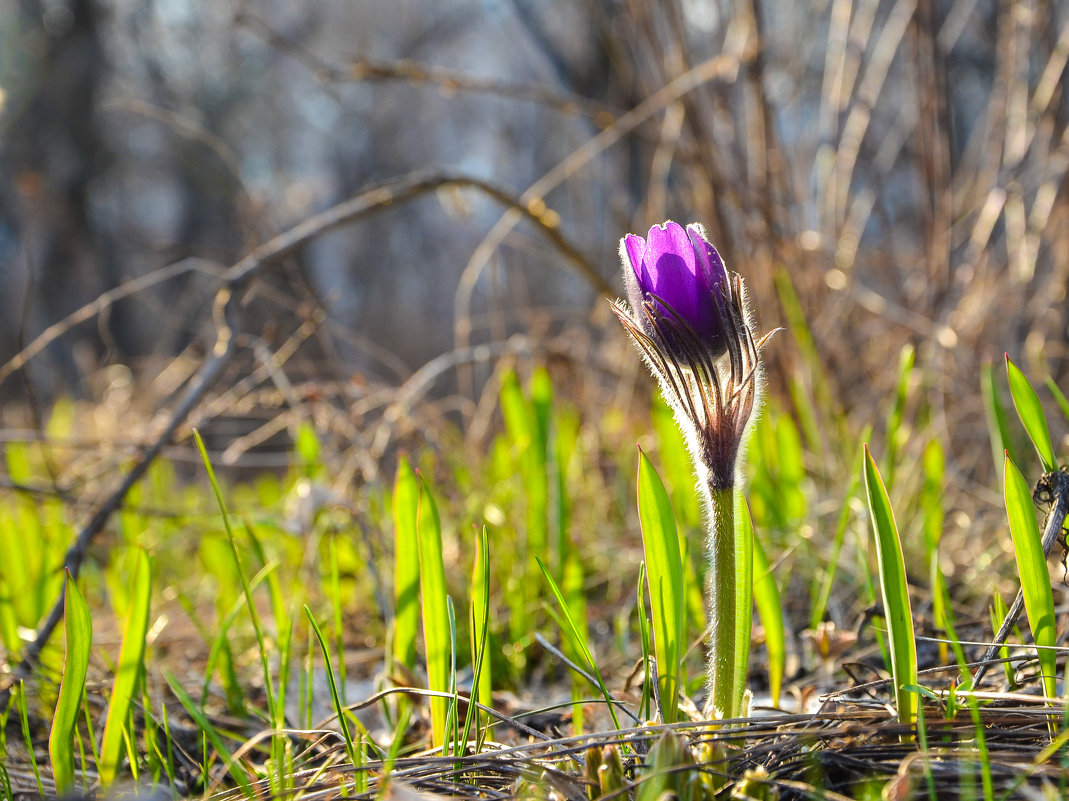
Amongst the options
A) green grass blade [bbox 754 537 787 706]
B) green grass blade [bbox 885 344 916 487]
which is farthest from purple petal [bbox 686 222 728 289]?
green grass blade [bbox 885 344 916 487]

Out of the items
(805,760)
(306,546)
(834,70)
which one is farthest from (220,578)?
(834,70)

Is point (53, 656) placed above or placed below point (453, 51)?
below

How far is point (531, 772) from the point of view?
3.08ft

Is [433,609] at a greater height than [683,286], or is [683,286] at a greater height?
[683,286]

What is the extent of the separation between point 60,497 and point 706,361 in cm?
169

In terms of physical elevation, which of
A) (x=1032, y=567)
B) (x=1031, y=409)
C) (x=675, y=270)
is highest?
(x=675, y=270)

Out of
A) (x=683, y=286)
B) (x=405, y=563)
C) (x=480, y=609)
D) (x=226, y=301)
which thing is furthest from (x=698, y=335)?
(x=226, y=301)

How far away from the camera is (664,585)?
1062 mm

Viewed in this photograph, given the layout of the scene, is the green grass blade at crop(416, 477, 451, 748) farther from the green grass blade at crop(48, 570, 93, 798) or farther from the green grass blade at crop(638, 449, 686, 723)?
the green grass blade at crop(48, 570, 93, 798)

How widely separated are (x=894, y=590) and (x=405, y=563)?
2.53 feet

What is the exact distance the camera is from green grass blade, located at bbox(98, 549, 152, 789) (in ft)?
3.63

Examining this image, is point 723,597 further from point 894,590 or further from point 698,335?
point 698,335

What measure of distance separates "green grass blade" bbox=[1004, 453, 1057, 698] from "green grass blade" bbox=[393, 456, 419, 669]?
0.84m

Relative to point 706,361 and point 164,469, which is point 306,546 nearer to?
point 706,361
